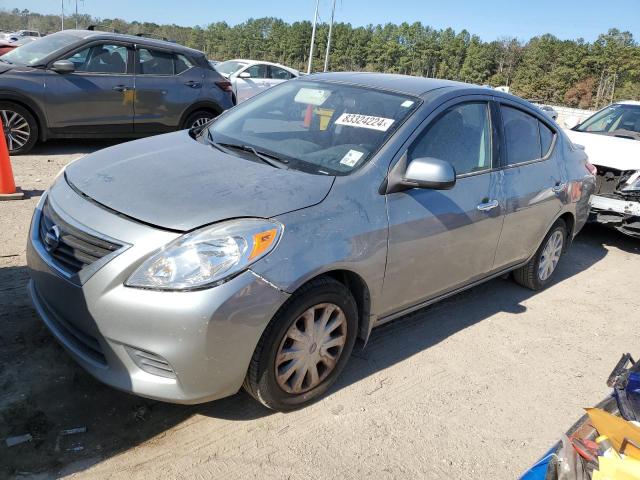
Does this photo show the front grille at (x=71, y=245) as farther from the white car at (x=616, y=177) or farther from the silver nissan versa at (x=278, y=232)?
the white car at (x=616, y=177)

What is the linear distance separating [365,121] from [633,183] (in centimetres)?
455

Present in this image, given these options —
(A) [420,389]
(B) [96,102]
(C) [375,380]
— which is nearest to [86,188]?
(C) [375,380]

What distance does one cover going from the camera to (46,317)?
284cm

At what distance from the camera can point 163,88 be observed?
842cm

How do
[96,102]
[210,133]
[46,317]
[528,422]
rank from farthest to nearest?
[96,102] → [210,133] → [528,422] → [46,317]

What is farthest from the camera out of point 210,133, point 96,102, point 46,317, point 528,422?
point 96,102

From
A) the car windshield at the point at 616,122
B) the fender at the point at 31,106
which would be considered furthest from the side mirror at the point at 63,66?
the car windshield at the point at 616,122

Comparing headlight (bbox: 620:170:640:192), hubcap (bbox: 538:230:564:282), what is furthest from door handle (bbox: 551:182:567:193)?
A: headlight (bbox: 620:170:640:192)

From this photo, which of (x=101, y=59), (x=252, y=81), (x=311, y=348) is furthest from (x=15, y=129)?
(x=252, y=81)

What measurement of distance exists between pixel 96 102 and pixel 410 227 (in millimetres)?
6128

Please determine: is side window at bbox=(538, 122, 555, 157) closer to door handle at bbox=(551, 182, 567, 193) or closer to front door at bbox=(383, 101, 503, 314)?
door handle at bbox=(551, 182, 567, 193)

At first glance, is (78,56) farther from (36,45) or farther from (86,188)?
(86,188)

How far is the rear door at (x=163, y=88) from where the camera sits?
8.27 metres

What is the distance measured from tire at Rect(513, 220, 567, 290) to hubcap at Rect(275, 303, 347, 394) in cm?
260
